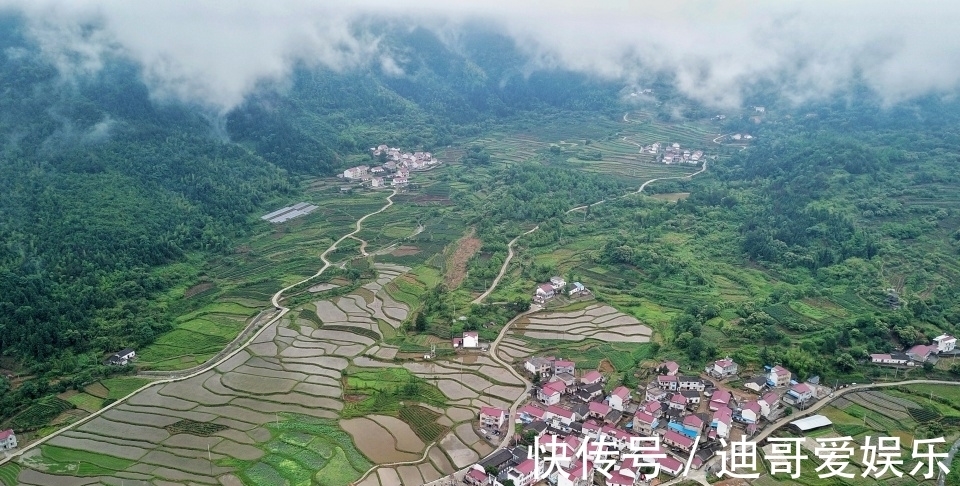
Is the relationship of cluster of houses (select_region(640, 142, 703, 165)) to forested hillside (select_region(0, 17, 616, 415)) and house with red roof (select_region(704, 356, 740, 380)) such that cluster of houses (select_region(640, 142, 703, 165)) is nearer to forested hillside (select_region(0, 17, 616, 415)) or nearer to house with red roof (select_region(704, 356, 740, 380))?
forested hillside (select_region(0, 17, 616, 415))

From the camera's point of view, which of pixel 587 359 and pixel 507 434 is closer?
pixel 507 434

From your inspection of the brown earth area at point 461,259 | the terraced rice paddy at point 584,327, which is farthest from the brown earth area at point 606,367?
the brown earth area at point 461,259

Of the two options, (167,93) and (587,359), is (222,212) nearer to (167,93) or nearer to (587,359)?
(167,93)

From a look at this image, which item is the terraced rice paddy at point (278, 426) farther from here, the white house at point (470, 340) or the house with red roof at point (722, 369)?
the house with red roof at point (722, 369)

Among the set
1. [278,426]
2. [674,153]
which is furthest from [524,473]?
[674,153]

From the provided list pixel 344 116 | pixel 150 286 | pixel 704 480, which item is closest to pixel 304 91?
pixel 344 116

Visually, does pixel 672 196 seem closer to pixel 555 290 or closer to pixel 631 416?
pixel 555 290

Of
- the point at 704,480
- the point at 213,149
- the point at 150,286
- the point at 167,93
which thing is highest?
the point at 167,93
